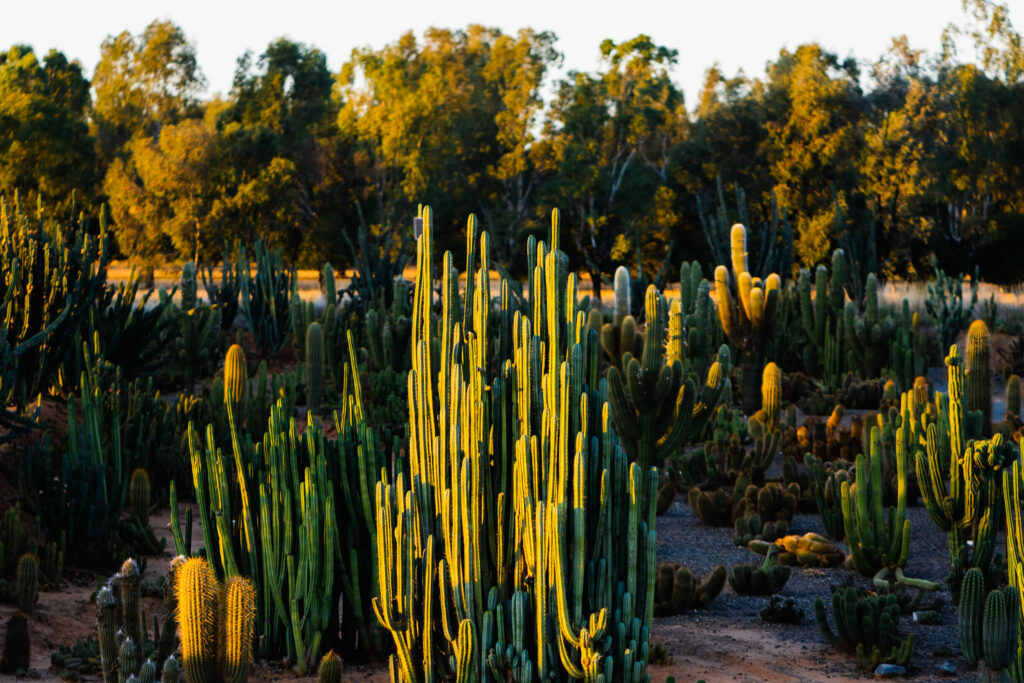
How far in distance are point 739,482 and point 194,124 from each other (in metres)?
28.4

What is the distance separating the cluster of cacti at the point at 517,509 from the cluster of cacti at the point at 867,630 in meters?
1.72

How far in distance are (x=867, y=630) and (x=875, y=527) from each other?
54.4 inches

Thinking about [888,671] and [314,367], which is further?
[314,367]

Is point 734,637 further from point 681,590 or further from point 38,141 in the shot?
point 38,141

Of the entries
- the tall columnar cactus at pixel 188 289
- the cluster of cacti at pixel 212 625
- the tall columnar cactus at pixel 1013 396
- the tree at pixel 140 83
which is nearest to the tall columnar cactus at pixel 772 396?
the tall columnar cactus at pixel 1013 396

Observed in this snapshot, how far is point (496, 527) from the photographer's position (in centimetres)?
355

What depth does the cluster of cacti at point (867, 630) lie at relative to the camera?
4.59 m

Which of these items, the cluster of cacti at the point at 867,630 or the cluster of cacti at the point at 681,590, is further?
the cluster of cacti at the point at 681,590

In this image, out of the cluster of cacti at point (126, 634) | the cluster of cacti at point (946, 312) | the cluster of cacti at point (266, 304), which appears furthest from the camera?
the cluster of cacti at point (946, 312)

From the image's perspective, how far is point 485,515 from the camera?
11.6 ft

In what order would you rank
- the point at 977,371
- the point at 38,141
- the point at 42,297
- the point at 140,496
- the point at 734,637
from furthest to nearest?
the point at 38,141 → the point at 977,371 → the point at 42,297 → the point at 140,496 → the point at 734,637

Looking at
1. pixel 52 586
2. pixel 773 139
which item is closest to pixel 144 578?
pixel 52 586

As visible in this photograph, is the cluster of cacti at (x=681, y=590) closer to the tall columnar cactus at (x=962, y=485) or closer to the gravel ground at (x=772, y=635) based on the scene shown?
the gravel ground at (x=772, y=635)

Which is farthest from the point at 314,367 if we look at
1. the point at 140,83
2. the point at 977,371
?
the point at 140,83
